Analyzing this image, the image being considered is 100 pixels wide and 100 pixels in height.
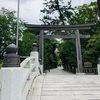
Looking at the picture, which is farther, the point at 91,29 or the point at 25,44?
the point at 25,44

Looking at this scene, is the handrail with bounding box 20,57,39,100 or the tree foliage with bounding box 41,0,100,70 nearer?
the handrail with bounding box 20,57,39,100

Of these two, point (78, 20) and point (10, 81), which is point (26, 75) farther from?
point (78, 20)

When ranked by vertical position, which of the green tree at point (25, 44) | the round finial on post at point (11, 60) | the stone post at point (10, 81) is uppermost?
the green tree at point (25, 44)

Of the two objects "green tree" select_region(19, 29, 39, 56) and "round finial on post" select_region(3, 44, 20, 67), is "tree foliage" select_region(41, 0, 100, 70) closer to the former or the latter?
"green tree" select_region(19, 29, 39, 56)

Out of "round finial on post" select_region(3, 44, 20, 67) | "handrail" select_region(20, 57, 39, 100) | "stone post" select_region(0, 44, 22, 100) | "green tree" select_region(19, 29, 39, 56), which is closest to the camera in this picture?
"stone post" select_region(0, 44, 22, 100)

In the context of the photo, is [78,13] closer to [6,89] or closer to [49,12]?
[49,12]

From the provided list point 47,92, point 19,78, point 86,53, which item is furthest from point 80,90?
point 86,53

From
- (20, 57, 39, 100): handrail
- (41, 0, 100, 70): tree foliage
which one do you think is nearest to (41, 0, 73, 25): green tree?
(41, 0, 100, 70): tree foliage

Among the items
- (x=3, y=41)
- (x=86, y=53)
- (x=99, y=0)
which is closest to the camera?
(x=99, y=0)

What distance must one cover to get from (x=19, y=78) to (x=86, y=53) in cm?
1704

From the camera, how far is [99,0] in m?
6.57

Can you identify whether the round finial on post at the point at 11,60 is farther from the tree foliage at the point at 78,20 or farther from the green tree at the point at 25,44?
the green tree at the point at 25,44

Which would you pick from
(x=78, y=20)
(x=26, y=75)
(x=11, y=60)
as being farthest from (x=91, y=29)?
(x=11, y=60)

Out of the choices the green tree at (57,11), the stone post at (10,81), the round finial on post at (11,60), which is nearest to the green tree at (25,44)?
the green tree at (57,11)
